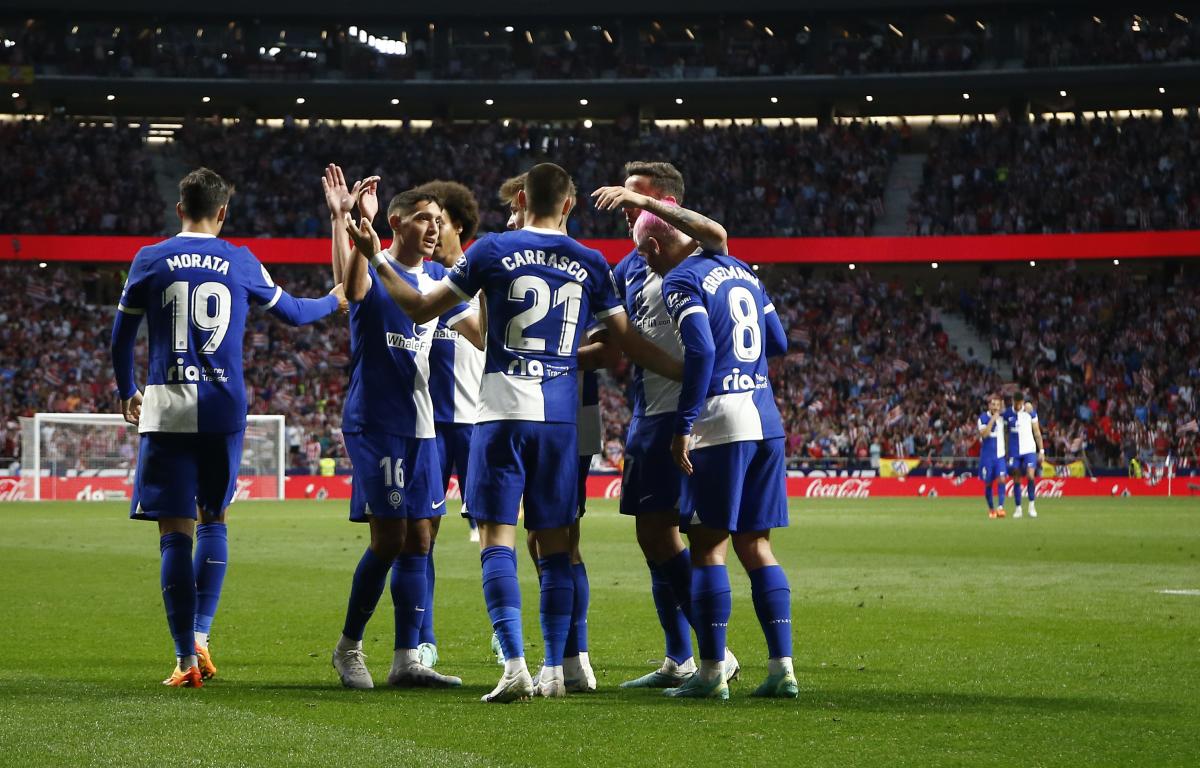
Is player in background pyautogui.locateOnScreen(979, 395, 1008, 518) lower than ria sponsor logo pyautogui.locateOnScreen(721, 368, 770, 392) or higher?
lower

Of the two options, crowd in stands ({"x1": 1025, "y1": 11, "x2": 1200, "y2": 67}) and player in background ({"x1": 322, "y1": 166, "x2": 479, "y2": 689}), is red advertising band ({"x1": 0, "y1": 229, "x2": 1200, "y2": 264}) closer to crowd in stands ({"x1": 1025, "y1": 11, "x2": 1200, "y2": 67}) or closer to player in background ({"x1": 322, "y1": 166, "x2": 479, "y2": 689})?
crowd in stands ({"x1": 1025, "y1": 11, "x2": 1200, "y2": 67})

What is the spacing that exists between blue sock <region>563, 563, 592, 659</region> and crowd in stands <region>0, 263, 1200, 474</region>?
33004 mm

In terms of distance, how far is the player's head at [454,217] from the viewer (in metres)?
8.28

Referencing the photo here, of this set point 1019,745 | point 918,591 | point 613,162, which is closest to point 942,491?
point 613,162

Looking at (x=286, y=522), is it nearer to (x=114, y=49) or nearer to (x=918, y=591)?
(x=918, y=591)

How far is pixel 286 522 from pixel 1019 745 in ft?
72.1

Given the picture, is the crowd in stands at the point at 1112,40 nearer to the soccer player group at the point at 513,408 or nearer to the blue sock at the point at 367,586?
the soccer player group at the point at 513,408

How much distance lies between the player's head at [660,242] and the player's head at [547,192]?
0.52 metres

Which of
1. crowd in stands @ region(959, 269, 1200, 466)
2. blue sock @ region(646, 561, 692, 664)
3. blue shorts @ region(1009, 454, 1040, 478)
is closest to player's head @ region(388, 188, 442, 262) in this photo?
blue sock @ region(646, 561, 692, 664)

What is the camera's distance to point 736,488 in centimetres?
732

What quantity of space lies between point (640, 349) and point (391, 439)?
1.36m

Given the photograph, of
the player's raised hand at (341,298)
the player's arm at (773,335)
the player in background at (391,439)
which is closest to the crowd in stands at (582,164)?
the player's raised hand at (341,298)

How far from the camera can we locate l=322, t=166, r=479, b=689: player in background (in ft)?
25.2

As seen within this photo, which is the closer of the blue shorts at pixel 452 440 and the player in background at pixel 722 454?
the player in background at pixel 722 454
